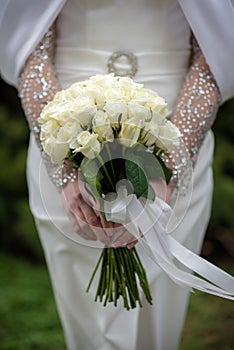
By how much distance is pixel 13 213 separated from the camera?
5086mm

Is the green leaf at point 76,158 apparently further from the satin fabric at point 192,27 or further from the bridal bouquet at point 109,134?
the satin fabric at point 192,27

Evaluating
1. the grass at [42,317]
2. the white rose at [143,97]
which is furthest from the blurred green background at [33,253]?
the white rose at [143,97]

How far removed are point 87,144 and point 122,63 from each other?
679mm

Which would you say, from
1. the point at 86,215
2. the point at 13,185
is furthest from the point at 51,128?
the point at 13,185

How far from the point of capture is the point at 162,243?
6.52 feet

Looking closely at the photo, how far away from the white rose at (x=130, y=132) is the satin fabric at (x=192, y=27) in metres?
0.64

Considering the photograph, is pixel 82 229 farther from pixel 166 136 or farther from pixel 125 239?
pixel 166 136

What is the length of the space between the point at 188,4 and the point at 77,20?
0.40 meters

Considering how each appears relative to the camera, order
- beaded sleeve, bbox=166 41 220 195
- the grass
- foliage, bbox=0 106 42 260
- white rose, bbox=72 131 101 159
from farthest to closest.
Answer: foliage, bbox=0 106 42 260, the grass, beaded sleeve, bbox=166 41 220 195, white rose, bbox=72 131 101 159

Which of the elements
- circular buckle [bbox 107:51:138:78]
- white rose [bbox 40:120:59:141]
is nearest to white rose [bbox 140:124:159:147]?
white rose [bbox 40:120:59:141]

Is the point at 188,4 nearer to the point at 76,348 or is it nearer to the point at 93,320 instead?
the point at 93,320

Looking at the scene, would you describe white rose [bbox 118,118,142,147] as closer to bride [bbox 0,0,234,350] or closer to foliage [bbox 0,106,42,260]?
bride [bbox 0,0,234,350]

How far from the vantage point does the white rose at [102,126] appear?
1.79m

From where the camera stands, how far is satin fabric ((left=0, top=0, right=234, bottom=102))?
228 centimetres
